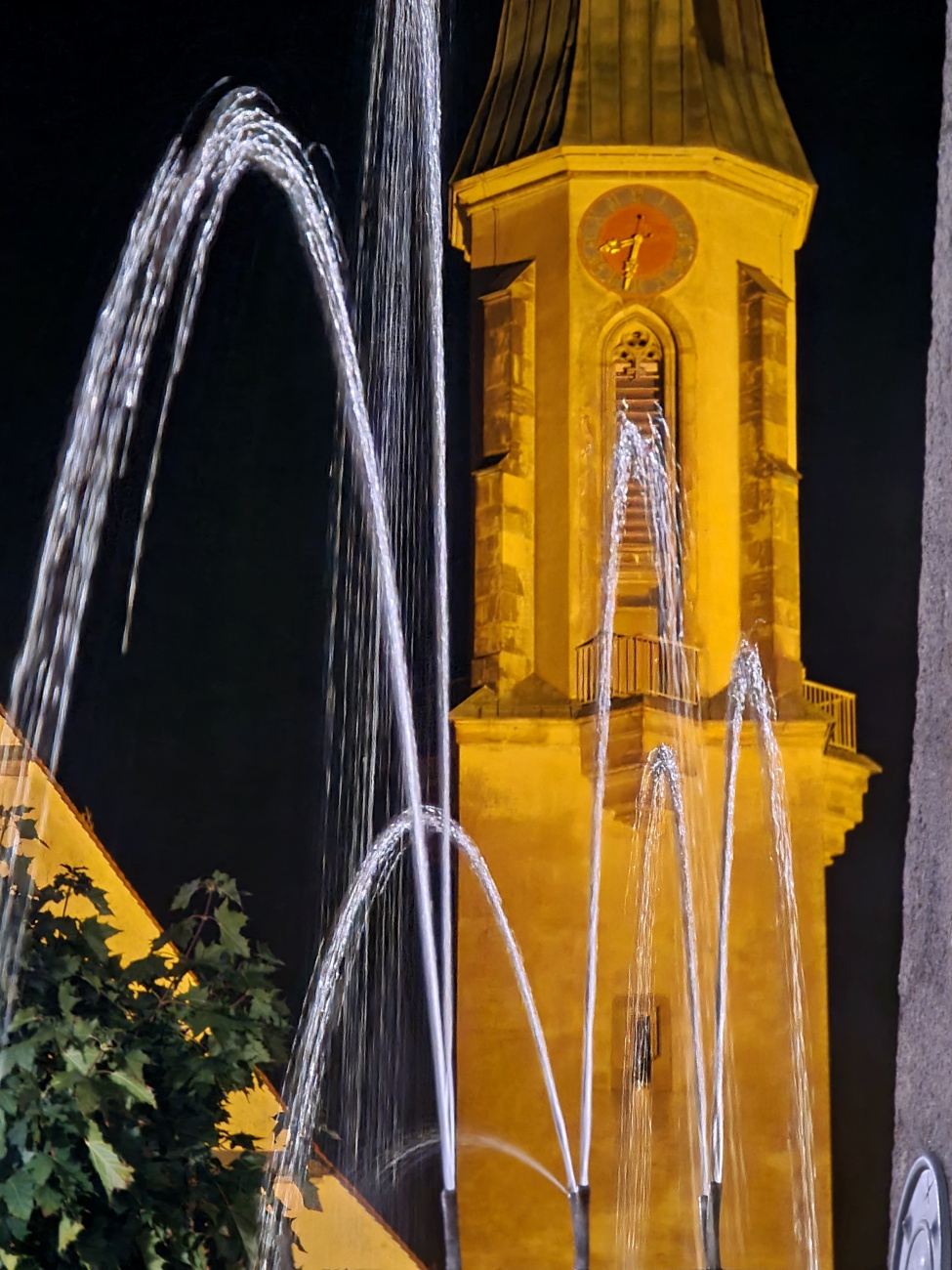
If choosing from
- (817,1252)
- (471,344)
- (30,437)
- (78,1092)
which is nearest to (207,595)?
(30,437)

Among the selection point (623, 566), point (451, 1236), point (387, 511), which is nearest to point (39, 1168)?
point (451, 1236)

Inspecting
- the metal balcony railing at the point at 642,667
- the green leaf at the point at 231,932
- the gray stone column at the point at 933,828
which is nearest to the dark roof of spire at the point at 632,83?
the metal balcony railing at the point at 642,667

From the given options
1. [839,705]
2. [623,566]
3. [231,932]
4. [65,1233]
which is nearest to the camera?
[65,1233]

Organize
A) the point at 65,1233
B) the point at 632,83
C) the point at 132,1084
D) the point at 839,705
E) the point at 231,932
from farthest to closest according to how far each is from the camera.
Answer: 1. the point at 632,83
2. the point at 839,705
3. the point at 231,932
4. the point at 132,1084
5. the point at 65,1233

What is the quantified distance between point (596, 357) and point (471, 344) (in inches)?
48.5

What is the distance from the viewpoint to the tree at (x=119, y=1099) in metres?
6.05

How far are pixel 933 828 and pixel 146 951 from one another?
8.23 m

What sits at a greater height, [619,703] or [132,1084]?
[619,703]

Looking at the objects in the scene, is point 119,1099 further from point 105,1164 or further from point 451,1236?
point 451,1236

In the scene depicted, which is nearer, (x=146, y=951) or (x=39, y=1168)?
(x=39, y=1168)

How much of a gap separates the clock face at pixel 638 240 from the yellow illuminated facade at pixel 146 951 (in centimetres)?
900

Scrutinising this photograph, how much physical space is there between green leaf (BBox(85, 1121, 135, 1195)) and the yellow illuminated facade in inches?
216

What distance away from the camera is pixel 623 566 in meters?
20.0

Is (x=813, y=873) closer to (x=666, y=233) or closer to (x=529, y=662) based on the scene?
(x=529, y=662)
